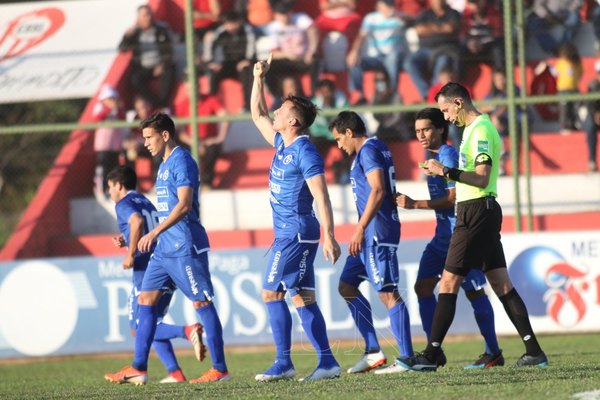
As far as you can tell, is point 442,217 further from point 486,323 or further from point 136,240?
point 136,240

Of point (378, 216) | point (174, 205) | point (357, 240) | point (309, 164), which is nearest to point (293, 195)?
point (309, 164)

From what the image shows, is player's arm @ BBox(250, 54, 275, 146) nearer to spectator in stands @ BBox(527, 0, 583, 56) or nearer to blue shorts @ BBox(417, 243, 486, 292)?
blue shorts @ BBox(417, 243, 486, 292)

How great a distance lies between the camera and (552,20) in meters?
15.8

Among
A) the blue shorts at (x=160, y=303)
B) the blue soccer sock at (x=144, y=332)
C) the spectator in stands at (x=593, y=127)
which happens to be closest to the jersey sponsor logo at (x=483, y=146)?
the blue shorts at (x=160, y=303)

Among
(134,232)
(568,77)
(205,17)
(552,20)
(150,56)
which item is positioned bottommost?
(134,232)

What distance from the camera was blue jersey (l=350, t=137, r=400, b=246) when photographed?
29.1ft

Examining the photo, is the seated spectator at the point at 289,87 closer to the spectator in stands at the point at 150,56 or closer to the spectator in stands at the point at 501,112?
the spectator in stands at the point at 150,56

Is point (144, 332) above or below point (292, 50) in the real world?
below

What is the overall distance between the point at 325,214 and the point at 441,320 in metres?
1.24

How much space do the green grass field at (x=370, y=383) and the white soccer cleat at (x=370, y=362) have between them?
0.56 m

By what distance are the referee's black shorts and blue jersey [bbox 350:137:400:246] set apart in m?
0.74

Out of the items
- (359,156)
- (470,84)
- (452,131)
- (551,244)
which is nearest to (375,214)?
(359,156)

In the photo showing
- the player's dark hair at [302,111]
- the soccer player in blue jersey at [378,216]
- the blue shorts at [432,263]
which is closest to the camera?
the player's dark hair at [302,111]

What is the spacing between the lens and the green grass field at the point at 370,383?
276 inches
